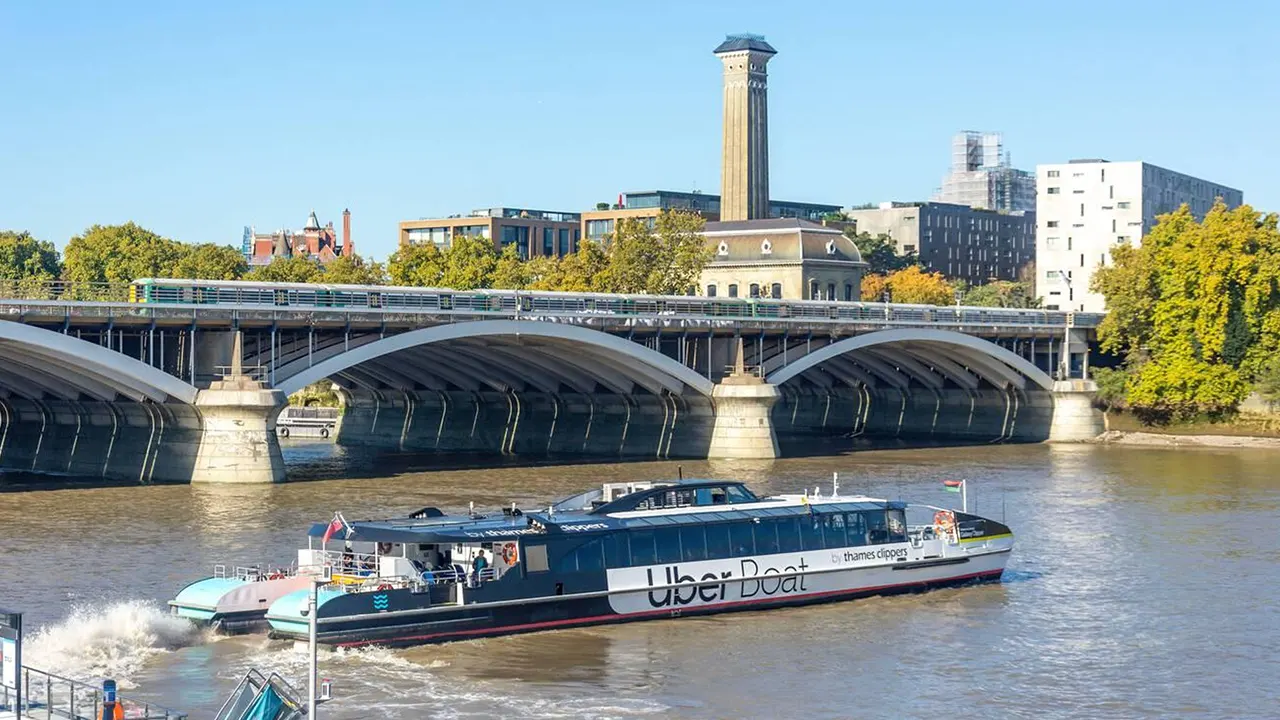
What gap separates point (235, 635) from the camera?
3950 cm

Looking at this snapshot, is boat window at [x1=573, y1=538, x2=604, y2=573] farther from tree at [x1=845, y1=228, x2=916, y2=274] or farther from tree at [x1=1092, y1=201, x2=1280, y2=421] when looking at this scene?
tree at [x1=845, y1=228, x2=916, y2=274]

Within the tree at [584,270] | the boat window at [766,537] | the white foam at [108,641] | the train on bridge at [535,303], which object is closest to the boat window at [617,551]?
the boat window at [766,537]

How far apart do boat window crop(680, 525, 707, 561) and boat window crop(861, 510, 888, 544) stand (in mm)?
5076

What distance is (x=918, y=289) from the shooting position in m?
172

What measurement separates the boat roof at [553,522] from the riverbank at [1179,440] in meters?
59.1

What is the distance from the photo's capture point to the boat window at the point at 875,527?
46.8 m

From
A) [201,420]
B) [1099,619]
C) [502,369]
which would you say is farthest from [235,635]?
[502,369]

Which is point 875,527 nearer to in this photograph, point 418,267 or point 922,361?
point 922,361

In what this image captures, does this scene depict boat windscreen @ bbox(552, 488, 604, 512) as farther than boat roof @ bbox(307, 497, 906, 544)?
Yes

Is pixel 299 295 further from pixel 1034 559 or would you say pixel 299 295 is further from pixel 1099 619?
pixel 1099 619

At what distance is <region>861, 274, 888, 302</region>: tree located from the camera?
176 meters

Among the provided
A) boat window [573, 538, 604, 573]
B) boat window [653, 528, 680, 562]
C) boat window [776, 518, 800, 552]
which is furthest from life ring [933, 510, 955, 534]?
boat window [573, 538, 604, 573]

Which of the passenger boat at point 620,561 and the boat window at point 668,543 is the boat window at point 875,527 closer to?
the passenger boat at point 620,561

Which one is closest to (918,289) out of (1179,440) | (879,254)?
(879,254)
